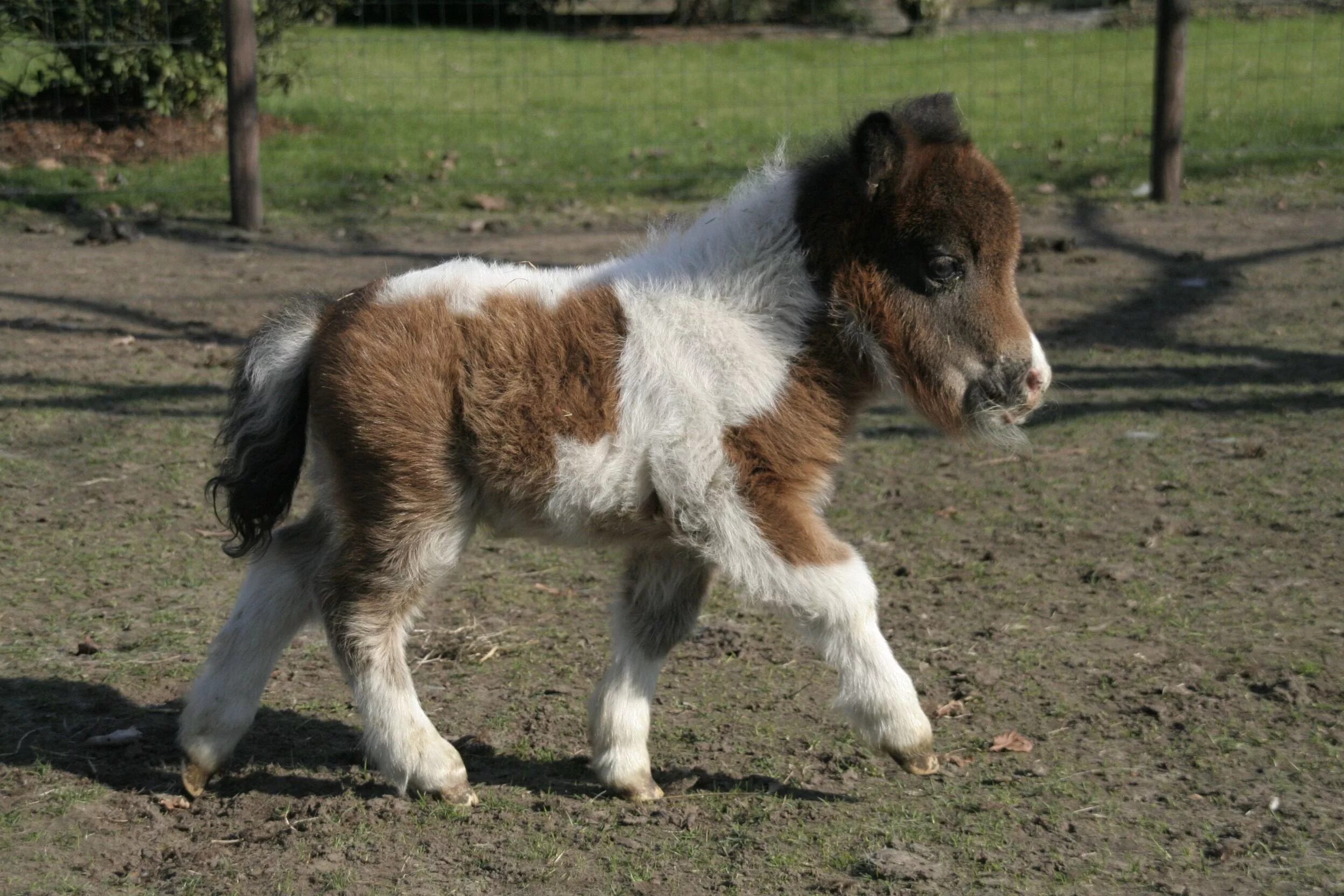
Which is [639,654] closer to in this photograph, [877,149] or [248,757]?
[248,757]

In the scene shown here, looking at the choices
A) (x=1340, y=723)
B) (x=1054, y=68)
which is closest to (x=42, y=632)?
(x=1340, y=723)

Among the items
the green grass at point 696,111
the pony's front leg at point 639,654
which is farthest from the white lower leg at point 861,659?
the green grass at point 696,111

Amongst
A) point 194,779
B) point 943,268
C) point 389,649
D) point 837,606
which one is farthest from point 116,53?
point 837,606

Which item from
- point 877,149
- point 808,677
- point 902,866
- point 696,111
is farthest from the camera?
point 696,111

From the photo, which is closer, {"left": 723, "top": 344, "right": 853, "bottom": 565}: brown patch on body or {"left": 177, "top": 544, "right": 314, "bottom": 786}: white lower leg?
{"left": 723, "top": 344, "right": 853, "bottom": 565}: brown patch on body

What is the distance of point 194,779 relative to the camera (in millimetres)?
4324

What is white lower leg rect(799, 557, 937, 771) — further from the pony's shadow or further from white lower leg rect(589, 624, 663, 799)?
white lower leg rect(589, 624, 663, 799)

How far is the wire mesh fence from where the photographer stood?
508 inches

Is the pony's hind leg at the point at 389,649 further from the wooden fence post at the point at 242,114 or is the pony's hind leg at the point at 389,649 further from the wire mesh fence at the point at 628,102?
the wooden fence post at the point at 242,114

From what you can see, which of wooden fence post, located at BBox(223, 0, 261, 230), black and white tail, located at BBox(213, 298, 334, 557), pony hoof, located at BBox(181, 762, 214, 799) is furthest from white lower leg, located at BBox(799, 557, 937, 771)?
wooden fence post, located at BBox(223, 0, 261, 230)

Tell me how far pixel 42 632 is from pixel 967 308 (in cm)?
364

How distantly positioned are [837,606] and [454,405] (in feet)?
4.07

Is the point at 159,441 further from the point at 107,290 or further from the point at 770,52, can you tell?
the point at 770,52

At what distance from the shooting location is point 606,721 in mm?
4355
